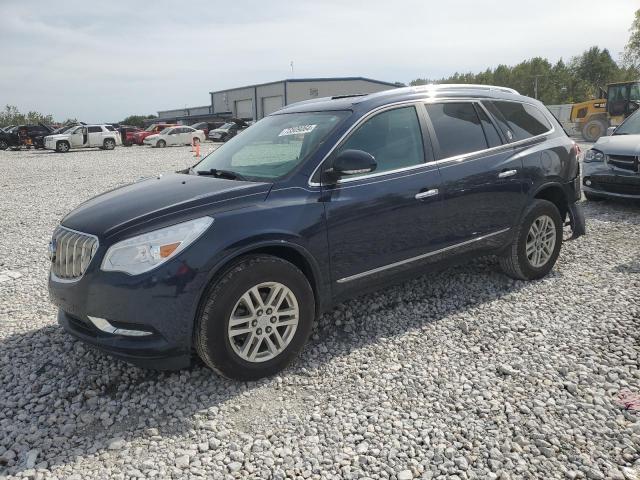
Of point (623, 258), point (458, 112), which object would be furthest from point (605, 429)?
point (623, 258)

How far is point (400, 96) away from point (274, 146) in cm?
113

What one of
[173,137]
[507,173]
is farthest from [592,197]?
[173,137]

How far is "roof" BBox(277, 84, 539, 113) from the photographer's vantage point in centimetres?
405

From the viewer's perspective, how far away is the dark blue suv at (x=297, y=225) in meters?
3.01

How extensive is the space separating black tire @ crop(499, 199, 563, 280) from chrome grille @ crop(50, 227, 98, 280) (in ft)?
12.1

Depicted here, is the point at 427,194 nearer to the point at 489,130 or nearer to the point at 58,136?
the point at 489,130

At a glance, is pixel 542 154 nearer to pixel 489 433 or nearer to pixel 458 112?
pixel 458 112

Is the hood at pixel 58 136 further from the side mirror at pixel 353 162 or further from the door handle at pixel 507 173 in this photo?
the side mirror at pixel 353 162

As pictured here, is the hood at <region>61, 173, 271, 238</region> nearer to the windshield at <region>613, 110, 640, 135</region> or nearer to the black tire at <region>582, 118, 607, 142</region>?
the windshield at <region>613, 110, 640, 135</region>

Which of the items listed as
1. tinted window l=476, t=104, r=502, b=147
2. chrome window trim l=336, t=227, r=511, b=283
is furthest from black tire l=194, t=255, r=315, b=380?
tinted window l=476, t=104, r=502, b=147

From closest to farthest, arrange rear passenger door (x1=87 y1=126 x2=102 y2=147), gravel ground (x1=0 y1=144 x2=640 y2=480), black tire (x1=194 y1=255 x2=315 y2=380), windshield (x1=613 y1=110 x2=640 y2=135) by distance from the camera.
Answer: gravel ground (x1=0 y1=144 x2=640 y2=480) < black tire (x1=194 y1=255 x2=315 y2=380) < windshield (x1=613 y1=110 x2=640 y2=135) < rear passenger door (x1=87 y1=126 x2=102 y2=147)

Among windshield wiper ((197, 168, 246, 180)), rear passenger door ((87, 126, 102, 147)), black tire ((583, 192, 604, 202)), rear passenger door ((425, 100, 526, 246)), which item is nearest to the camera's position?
windshield wiper ((197, 168, 246, 180))

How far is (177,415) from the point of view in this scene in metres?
3.03

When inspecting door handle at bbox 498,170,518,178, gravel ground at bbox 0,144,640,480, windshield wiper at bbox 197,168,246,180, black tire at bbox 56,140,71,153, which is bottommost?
gravel ground at bbox 0,144,640,480
